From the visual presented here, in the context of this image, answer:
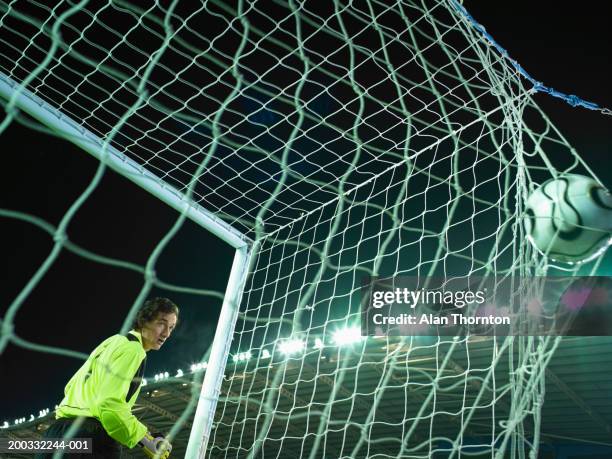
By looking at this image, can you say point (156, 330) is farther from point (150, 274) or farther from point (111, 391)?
point (150, 274)

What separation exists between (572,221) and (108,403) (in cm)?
220

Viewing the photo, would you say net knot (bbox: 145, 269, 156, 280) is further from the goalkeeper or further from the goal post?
the goal post

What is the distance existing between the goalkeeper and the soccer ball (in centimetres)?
191

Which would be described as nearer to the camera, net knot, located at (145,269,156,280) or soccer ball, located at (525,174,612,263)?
net knot, located at (145,269,156,280)

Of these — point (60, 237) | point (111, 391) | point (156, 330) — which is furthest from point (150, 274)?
point (156, 330)

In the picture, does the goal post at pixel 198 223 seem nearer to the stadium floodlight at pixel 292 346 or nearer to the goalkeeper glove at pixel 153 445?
the stadium floodlight at pixel 292 346

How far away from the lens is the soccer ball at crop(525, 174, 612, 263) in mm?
2805

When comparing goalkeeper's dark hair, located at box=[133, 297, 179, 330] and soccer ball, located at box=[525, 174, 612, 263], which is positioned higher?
soccer ball, located at box=[525, 174, 612, 263]

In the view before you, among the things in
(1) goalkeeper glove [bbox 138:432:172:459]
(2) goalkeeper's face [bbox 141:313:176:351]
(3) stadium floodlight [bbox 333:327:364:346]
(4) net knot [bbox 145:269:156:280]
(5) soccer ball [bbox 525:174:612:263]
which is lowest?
(1) goalkeeper glove [bbox 138:432:172:459]

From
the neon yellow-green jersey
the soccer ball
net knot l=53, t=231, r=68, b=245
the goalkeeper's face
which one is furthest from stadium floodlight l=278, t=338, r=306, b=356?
net knot l=53, t=231, r=68, b=245

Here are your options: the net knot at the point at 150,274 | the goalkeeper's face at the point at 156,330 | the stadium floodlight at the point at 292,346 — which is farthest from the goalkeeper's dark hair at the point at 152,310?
the net knot at the point at 150,274

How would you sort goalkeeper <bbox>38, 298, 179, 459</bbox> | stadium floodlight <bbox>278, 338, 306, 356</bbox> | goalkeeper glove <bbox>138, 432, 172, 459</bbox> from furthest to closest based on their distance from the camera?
stadium floodlight <bbox>278, 338, 306, 356</bbox> < goalkeeper glove <bbox>138, 432, 172, 459</bbox> < goalkeeper <bbox>38, 298, 179, 459</bbox>

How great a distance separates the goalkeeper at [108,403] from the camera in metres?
2.57

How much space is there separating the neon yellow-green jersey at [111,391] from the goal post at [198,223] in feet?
2.15
